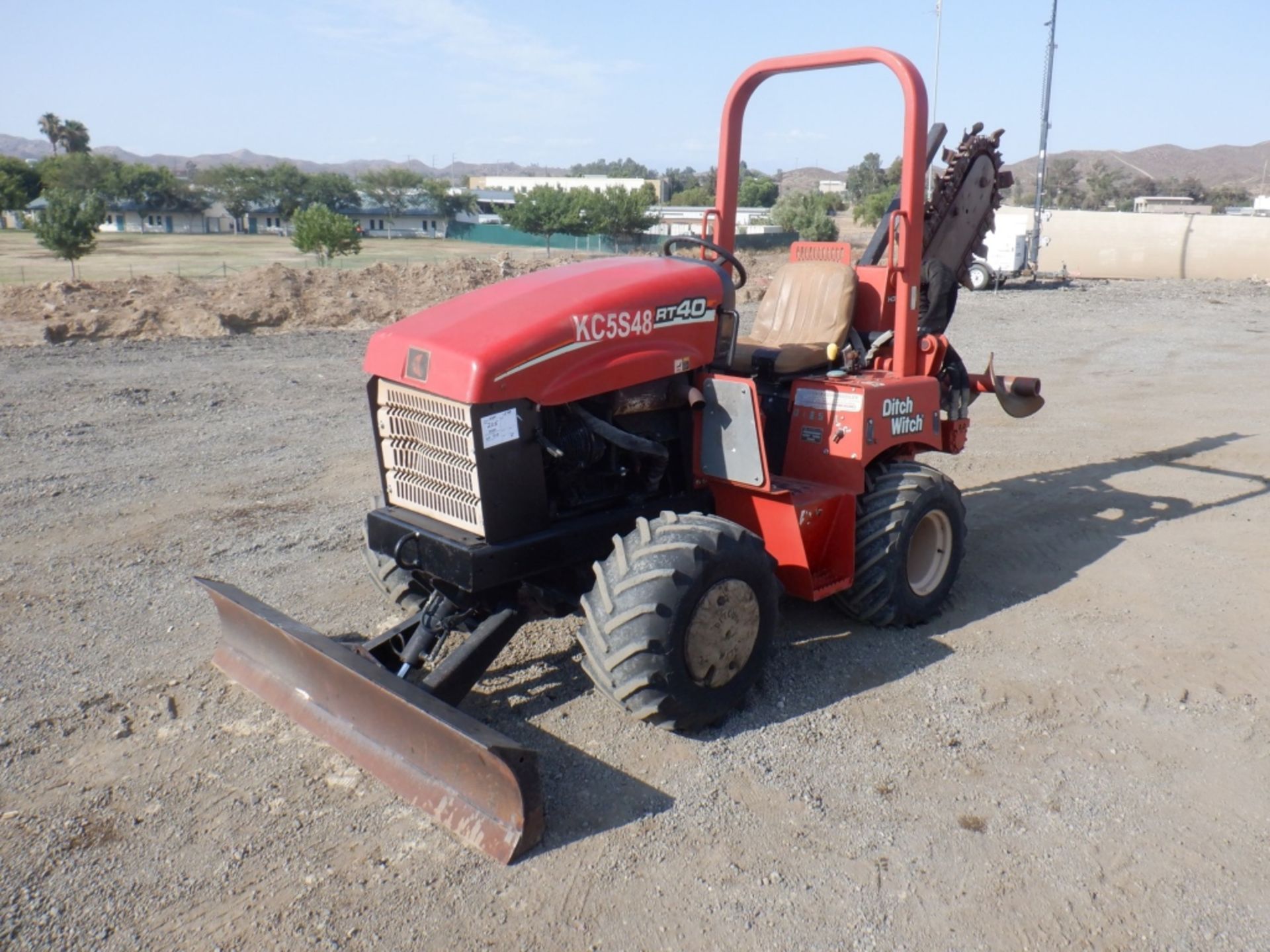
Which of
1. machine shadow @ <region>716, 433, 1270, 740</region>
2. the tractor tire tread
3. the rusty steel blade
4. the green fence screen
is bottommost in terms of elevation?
the green fence screen

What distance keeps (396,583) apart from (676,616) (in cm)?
171

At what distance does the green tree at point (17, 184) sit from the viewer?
78.8 meters

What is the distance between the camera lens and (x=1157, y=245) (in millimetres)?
34875

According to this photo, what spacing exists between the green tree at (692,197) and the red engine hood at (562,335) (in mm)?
87415

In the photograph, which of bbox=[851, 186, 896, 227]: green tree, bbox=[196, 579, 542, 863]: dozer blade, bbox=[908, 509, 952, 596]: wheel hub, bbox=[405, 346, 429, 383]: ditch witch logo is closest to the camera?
bbox=[196, 579, 542, 863]: dozer blade

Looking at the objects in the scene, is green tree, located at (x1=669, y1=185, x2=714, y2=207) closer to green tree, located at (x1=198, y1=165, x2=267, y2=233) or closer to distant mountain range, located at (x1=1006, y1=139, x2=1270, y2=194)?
green tree, located at (x1=198, y1=165, x2=267, y2=233)

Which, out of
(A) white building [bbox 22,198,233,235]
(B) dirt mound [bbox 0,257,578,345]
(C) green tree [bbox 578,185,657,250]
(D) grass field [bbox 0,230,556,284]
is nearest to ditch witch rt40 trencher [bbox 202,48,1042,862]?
(B) dirt mound [bbox 0,257,578,345]

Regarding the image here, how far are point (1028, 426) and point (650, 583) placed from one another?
8.28 m

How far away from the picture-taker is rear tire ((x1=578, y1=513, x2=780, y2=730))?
4.13m

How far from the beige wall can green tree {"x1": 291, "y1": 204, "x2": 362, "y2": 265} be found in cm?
2273

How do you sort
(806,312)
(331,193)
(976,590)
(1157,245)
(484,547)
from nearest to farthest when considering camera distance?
(484,547)
(806,312)
(976,590)
(1157,245)
(331,193)

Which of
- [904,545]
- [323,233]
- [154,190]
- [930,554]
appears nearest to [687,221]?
[323,233]

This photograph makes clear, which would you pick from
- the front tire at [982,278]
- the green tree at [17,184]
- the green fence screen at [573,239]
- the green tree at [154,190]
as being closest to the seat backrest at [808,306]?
the front tire at [982,278]

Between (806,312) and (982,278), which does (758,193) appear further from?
(806,312)
